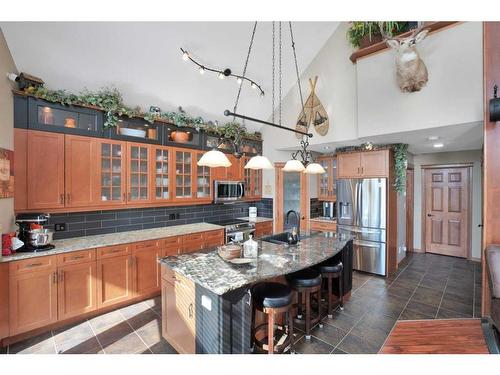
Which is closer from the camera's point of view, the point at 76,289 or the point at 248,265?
the point at 248,265

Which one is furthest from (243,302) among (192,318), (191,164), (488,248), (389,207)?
(389,207)

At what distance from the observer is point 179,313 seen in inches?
71.9

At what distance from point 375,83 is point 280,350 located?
3399 mm

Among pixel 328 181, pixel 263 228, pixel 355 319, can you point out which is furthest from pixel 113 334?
pixel 328 181

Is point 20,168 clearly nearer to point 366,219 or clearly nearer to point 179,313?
point 179,313

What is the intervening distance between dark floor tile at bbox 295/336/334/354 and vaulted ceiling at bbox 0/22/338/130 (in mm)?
3615

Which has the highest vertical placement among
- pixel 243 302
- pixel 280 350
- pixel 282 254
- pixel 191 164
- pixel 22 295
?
pixel 191 164

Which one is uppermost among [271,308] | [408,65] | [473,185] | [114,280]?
[408,65]

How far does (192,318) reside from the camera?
169 cm

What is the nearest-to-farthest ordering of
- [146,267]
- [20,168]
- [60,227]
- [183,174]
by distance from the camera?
[20,168], [60,227], [146,267], [183,174]

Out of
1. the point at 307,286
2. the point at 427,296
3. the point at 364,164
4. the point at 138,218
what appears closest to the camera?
the point at 307,286

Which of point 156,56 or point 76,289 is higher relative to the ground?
point 156,56

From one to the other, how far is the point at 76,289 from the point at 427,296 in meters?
4.33

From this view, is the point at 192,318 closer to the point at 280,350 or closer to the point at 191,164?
the point at 280,350
